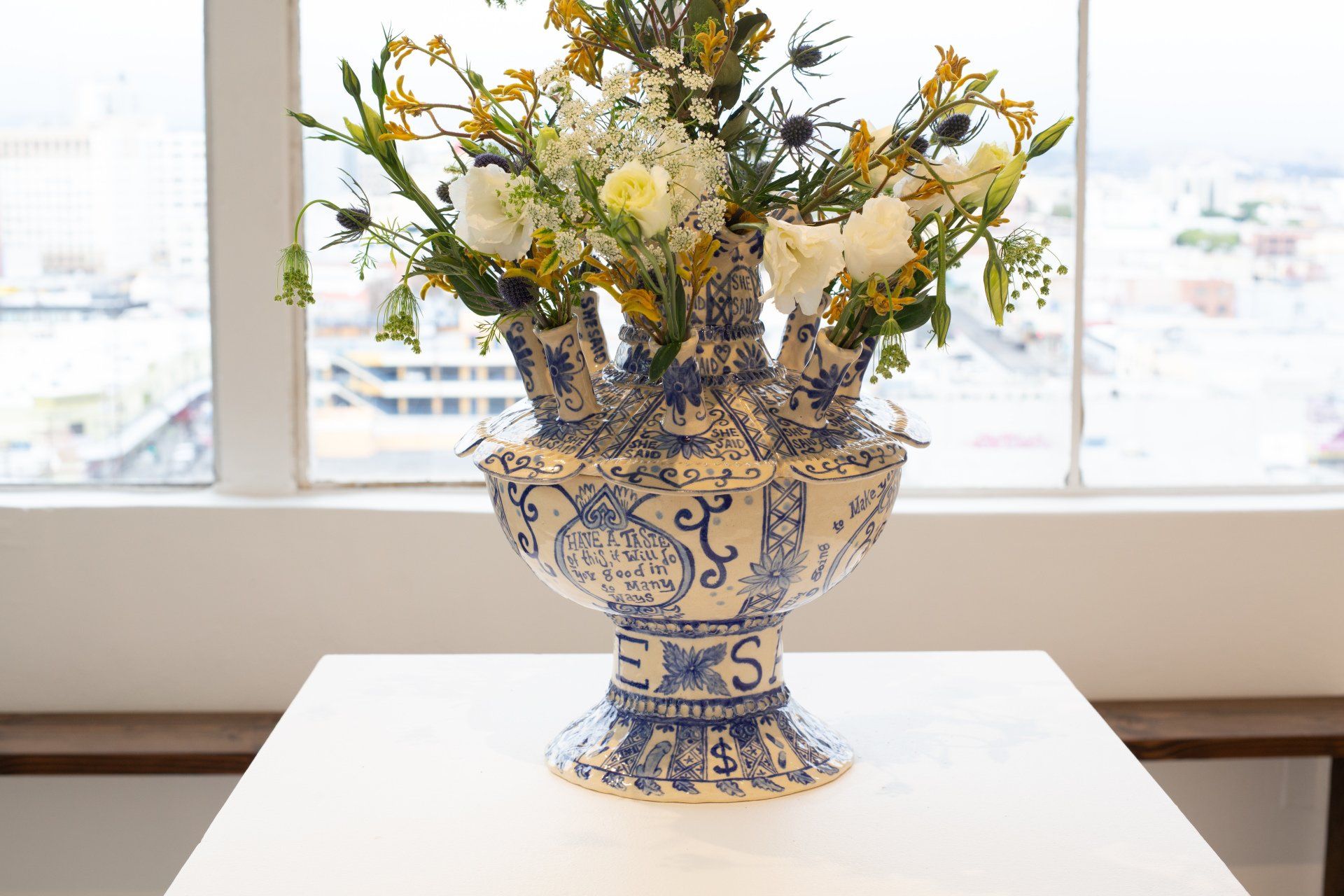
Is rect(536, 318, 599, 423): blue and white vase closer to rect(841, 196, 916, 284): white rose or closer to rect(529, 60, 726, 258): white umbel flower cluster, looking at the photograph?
rect(529, 60, 726, 258): white umbel flower cluster

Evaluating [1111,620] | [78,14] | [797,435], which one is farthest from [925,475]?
[78,14]

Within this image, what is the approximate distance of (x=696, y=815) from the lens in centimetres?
98

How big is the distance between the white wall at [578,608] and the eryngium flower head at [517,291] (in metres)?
1.00

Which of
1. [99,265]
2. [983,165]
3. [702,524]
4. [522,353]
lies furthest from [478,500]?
[983,165]

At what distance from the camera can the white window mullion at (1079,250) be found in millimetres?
1982

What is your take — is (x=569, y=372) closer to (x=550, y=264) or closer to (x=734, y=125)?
(x=550, y=264)

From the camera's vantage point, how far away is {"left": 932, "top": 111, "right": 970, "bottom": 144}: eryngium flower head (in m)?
0.93

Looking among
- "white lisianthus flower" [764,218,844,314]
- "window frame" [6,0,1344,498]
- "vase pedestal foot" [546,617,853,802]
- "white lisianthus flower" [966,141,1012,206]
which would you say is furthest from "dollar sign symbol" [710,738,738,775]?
"window frame" [6,0,1344,498]

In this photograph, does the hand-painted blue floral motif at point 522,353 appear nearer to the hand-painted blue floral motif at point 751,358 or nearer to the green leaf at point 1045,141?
the hand-painted blue floral motif at point 751,358

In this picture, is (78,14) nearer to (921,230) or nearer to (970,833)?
(921,230)

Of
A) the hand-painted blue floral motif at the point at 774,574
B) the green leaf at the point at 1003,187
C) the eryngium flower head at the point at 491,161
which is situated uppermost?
the eryngium flower head at the point at 491,161

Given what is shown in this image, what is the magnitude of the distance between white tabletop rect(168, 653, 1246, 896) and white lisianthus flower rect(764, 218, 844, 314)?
42 centimetres

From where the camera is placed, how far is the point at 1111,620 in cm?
198

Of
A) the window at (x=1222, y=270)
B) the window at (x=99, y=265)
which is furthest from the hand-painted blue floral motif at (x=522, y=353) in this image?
the window at (x=1222, y=270)
